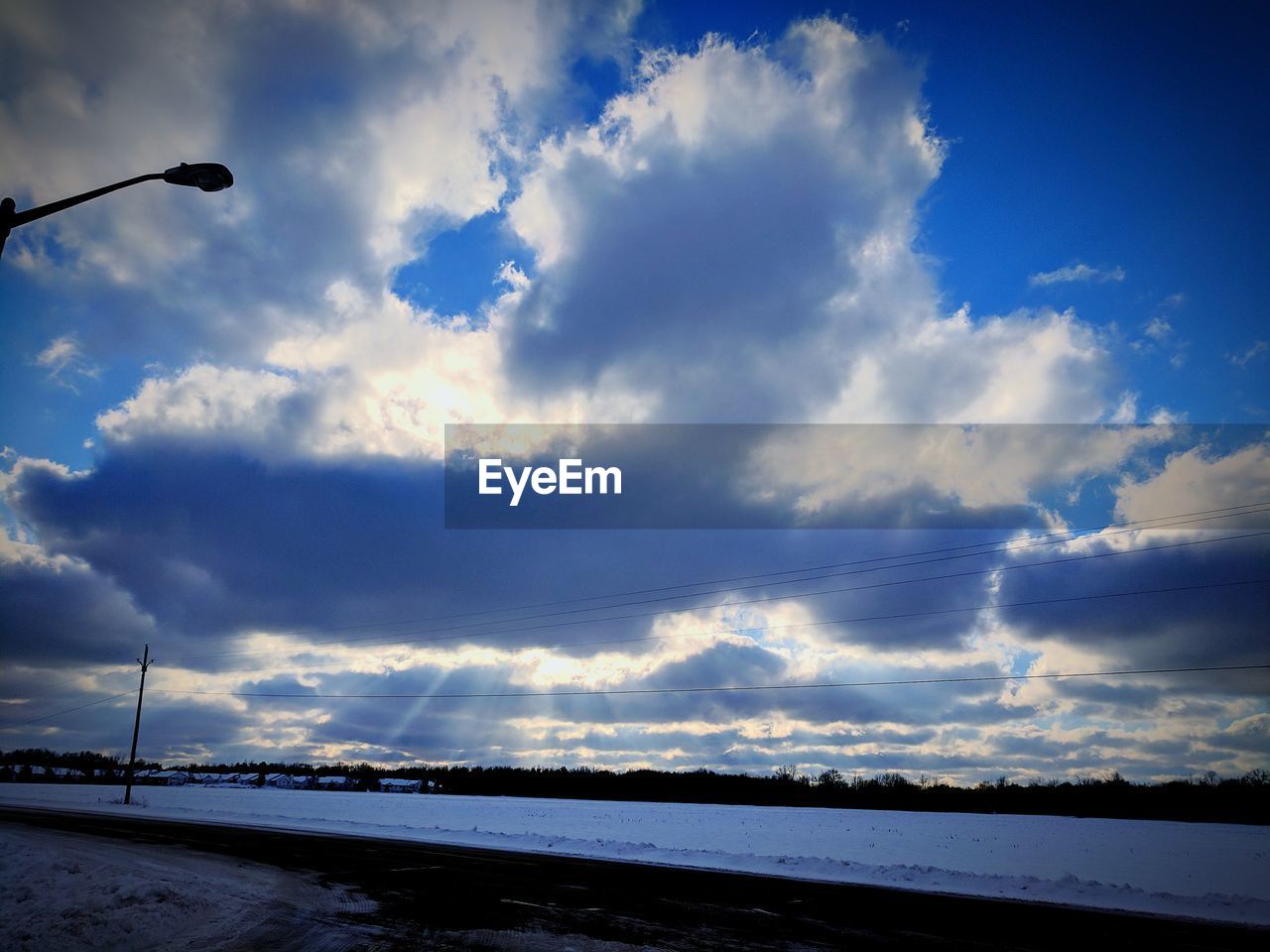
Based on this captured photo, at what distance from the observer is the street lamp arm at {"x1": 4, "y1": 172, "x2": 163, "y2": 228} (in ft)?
27.3

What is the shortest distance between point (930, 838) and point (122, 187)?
47104 millimetres

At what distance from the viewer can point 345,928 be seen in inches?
485

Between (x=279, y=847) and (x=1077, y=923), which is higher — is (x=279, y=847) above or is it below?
below

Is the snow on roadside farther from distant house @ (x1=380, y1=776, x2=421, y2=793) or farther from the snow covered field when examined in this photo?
distant house @ (x1=380, y1=776, x2=421, y2=793)

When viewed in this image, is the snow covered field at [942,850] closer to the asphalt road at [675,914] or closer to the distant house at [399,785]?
the asphalt road at [675,914]

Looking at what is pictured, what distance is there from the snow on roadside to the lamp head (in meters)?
10.4

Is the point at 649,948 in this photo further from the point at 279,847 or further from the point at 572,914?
the point at 279,847

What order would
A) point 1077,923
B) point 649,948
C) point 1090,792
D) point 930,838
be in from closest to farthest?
point 649,948 → point 1077,923 → point 930,838 → point 1090,792

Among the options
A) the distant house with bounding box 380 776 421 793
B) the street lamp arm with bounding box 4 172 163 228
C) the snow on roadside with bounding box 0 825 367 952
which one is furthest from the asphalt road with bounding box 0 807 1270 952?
the distant house with bounding box 380 776 421 793

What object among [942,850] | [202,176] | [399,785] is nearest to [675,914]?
[202,176]

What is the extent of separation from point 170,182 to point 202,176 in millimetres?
507

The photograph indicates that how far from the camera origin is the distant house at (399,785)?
13562 centimetres

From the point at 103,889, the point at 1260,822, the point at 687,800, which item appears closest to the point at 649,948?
the point at 103,889

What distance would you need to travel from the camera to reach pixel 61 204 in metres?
8.52
